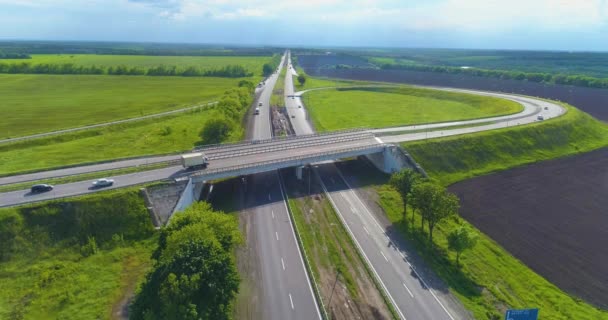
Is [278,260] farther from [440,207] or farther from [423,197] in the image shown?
[440,207]

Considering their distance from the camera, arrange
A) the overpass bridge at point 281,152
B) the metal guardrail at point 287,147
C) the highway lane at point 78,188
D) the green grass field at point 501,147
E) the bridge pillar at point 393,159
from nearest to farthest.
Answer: the highway lane at point 78,188, the overpass bridge at point 281,152, the metal guardrail at point 287,147, the bridge pillar at point 393,159, the green grass field at point 501,147

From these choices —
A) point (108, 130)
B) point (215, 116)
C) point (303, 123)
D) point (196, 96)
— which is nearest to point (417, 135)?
point (303, 123)

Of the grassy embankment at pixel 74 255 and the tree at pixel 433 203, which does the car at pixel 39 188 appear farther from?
the tree at pixel 433 203

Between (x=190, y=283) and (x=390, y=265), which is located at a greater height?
(x=190, y=283)

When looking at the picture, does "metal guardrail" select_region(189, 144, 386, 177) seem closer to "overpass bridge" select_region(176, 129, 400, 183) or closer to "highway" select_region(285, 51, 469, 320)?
"overpass bridge" select_region(176, 129, 400, 183)

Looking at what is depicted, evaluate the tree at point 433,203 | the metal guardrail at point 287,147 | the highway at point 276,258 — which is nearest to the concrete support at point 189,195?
the metal guardrail at point 287,147

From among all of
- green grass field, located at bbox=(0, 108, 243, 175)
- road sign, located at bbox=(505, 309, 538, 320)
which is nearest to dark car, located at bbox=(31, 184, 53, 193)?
green grass field, located at bbox=(0, 108, 243, 175)

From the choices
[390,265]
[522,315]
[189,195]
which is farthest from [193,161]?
[522,315]
